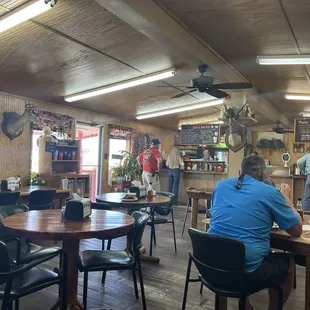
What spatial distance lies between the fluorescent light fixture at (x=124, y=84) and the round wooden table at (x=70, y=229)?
307 centimetres

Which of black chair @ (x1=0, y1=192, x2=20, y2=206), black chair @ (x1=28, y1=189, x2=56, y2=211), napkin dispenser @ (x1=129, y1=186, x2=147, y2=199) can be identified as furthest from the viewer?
black chair @ (x1=28, y1=189, x2=56, y2=211)

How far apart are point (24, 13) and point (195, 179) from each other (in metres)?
6.13

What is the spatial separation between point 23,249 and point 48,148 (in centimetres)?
356

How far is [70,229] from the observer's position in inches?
83.9

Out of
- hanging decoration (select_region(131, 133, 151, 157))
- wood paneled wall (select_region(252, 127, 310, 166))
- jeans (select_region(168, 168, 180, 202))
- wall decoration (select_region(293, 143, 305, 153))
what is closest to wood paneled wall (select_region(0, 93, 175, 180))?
hanging decoration (select_region(131, 133, 151, 157))

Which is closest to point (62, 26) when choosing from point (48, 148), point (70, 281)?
point (70, 281)

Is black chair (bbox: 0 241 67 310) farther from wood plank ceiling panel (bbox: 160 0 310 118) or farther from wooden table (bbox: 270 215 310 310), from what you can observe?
wood plank ceiling panel (bbox: 160 0 310 118)

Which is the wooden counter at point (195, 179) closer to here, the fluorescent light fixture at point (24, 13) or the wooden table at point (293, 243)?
the wooden table at point (293, 243)

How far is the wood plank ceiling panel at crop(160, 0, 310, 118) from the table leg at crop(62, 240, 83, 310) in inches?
95.9

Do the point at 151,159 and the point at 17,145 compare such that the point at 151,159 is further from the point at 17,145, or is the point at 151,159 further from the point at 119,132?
the point at 17,145

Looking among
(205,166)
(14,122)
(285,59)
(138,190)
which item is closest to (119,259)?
(138,190)

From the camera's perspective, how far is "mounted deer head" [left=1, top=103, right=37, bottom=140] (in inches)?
225

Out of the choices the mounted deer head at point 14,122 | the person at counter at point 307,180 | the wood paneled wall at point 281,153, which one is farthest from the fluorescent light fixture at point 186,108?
the wood paneled wall at point 281,153

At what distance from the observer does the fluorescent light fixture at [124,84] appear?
203 inches
